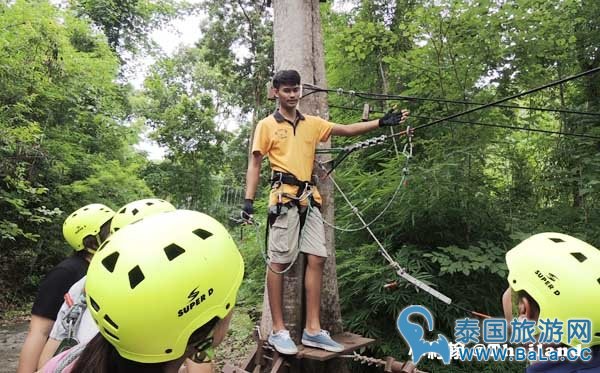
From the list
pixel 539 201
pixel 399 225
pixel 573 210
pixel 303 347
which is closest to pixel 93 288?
pixel 303 347

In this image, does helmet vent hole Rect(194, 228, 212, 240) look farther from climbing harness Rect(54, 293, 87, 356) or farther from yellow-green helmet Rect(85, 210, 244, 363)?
climbing harness Rect(54, 293, 87, 356)

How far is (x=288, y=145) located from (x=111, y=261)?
2173mm

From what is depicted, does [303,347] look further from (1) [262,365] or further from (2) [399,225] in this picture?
(2) [399,225]

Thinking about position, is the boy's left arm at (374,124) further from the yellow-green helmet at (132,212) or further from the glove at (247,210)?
the yellow-green helmet at (132,212)

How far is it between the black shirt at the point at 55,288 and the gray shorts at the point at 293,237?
4.48ft

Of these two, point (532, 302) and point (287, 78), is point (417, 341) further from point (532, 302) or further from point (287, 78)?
point (287, 78)

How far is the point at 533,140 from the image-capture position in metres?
5.20

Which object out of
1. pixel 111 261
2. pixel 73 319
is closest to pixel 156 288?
pixel 111 261

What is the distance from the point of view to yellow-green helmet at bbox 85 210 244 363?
4.33ft

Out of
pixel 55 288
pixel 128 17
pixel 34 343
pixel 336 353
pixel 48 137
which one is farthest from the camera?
pixel 128 17

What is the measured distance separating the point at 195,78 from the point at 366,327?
2084cm

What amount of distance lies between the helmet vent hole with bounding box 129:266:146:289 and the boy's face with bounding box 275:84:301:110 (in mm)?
2367

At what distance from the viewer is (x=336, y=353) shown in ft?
10.4

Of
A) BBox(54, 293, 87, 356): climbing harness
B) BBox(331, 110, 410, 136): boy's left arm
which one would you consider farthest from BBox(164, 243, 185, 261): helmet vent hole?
BBox(331, 110, 410, 136): boy's left arm
